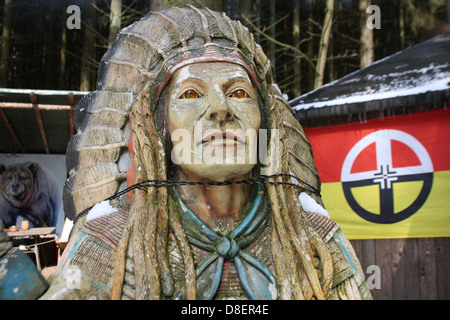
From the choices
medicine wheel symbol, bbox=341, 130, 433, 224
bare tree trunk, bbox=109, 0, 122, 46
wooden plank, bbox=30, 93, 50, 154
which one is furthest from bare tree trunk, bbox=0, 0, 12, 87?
medicine wheel symbol, bbox=341, 130, 433, 224

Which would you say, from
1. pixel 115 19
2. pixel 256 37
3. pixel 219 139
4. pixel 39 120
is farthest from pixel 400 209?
pixel 256 37

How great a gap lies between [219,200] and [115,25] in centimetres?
517

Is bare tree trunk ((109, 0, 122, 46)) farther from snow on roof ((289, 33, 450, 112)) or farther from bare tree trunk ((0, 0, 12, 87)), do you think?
bare tree trunk ((0, 0, 12, 87))

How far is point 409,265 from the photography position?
4215 mm

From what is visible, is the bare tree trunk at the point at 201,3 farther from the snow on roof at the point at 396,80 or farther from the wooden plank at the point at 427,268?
the wooden plank at the point at 427,268

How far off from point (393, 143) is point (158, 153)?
3.16 meters

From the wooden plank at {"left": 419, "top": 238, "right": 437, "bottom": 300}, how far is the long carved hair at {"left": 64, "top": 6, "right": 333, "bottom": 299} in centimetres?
235

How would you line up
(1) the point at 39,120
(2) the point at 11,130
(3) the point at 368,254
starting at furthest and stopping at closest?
(2) the point at 11,130
(1) the point at 39,120
(3) the point at 368,254

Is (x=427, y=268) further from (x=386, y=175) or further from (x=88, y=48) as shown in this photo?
(x=88, y=48)

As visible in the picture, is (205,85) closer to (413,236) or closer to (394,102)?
(394,102)

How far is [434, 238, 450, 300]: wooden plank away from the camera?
13.2 feet

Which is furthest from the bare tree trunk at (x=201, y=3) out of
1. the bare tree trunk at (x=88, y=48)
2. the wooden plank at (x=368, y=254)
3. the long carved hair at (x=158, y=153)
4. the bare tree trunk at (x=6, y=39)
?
the bare tree trunk at (x=6, y=39)

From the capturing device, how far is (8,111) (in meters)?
5.28
